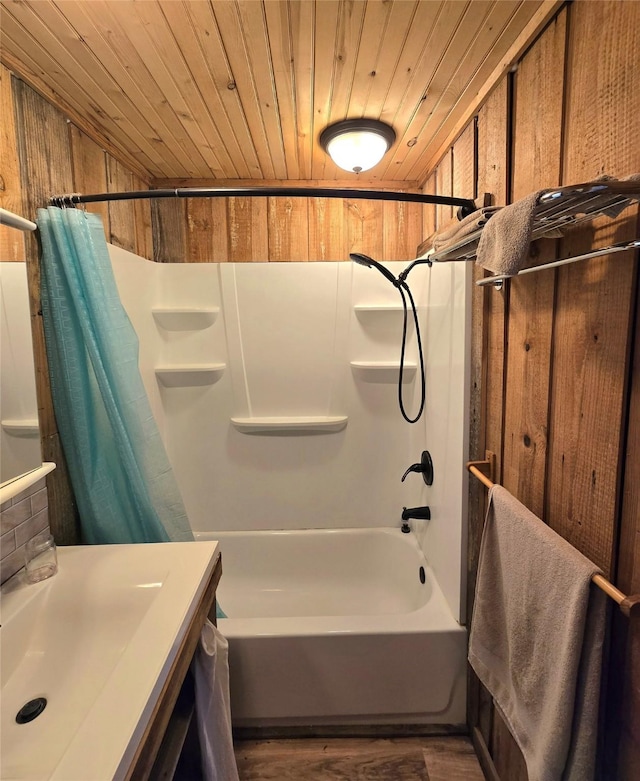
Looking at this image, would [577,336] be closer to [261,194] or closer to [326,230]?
[261,194]

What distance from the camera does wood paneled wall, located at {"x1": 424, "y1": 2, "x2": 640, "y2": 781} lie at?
0.79 meters

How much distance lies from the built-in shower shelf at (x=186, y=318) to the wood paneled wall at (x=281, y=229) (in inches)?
11.9

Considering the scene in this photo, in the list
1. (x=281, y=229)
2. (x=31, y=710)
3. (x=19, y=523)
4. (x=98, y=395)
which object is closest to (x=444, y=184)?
(x=281, y=229)

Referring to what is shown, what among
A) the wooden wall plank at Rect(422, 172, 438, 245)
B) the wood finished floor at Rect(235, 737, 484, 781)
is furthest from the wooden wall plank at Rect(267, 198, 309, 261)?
the wood finished floor at Rect(235, 737, 484, 781)

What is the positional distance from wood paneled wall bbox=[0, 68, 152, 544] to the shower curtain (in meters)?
0.03

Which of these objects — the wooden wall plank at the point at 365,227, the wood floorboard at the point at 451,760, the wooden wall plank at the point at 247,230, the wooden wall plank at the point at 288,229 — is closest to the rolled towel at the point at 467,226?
the wooden wall plank at the point at 365,227

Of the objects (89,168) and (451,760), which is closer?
(451,760)

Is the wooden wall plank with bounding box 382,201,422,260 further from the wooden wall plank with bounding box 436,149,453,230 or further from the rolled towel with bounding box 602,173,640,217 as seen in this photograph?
the rolled towel with bounding box 602,173,640,217

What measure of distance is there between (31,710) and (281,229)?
2.16 m

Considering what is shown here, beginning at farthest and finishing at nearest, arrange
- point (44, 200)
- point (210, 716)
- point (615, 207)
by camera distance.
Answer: point (44, 200)
point (210, 716)
point (615, 207)

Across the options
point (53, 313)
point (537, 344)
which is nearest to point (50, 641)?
point (53, 313)

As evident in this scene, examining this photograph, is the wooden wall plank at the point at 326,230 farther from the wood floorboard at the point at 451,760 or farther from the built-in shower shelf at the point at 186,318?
the wood floorboard at the point at 451,760

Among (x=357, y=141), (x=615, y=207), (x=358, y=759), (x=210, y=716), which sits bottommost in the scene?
A: (x=358, y=759)

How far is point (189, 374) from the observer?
7.49ft
